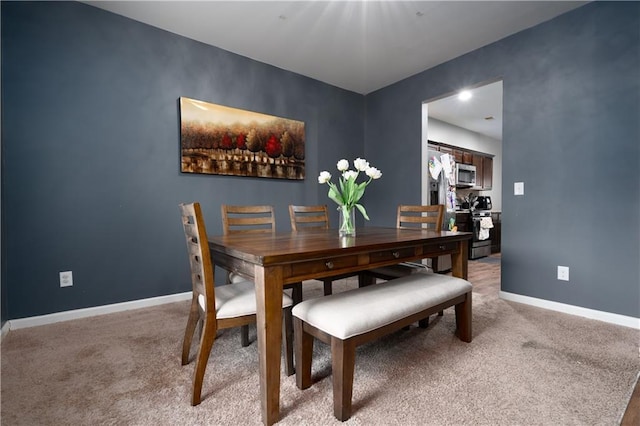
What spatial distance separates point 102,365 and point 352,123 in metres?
3.77

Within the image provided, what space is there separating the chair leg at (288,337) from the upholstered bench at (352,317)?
4.5 inches

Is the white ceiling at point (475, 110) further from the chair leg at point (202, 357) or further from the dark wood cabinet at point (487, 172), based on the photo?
the chair leg at point (202, 357)

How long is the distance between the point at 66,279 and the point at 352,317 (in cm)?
242

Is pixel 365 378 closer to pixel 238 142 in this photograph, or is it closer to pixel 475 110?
pixel 238 142

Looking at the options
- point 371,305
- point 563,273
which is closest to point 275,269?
point 371,305

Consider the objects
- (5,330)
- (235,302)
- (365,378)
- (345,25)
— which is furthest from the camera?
(345,25)

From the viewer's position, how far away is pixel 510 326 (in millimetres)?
2201

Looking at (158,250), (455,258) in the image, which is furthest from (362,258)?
(158,250)

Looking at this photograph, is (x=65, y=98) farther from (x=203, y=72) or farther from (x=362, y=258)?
(x=362, y=258)

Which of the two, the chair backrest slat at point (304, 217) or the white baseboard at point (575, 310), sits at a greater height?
the chair backrest slat at point (304, 217)

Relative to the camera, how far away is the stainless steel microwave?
5547mm

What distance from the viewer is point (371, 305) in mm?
1361

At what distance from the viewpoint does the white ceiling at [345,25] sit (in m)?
2.43

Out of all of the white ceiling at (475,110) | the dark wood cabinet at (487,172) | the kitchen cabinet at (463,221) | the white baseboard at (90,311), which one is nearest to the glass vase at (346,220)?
the white baseboard at (90,311)
